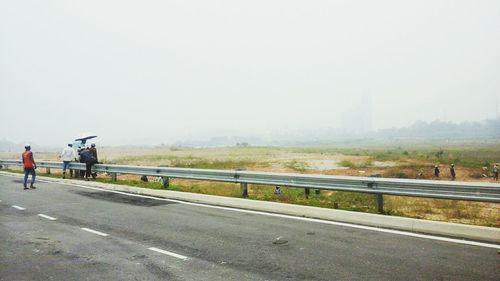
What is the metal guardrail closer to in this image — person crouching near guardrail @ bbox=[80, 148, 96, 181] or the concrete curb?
the concrete curb

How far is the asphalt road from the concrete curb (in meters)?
0.57

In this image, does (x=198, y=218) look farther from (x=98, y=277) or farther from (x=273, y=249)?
(x=98, y=277)

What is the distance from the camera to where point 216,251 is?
688 cm

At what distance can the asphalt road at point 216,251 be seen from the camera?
18.7 ft

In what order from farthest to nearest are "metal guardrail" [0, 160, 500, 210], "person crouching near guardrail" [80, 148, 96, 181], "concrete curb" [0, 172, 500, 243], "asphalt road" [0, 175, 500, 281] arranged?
"person crouching near guardrail" [80, 148, 96, 181] → "metal guardrail" [0, 160, 500, 210] → "concrete curb" [0, 172, 500, 243] → "asphalt road" [0, 175, 500, 281]

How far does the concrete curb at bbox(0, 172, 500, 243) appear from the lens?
7262 mm

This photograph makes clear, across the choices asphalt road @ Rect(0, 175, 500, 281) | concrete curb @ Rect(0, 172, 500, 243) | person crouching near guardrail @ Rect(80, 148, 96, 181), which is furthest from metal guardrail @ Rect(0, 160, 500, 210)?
person crouching near guardrail @ Rect(80, 148, 96, 181)

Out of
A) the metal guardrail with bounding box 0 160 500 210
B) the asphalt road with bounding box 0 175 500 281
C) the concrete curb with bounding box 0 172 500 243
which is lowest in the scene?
the asphalt road with bounding box 0 175 500 281

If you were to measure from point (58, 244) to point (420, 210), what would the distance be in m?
9.11

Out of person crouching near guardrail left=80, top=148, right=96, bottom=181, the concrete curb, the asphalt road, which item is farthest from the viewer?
person crouching near guardrail left=80, top=148, right=96, bottom=181

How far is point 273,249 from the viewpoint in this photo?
6898 millimetres

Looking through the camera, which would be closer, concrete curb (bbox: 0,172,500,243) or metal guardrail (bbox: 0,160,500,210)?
concrete curb (bbox: 0,172,500,243)

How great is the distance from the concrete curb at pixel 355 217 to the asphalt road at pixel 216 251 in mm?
568

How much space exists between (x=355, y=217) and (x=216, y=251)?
3.56 meters
